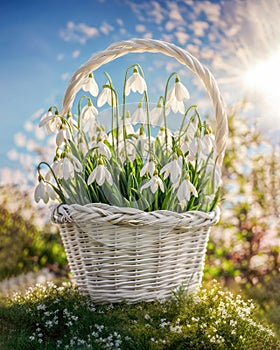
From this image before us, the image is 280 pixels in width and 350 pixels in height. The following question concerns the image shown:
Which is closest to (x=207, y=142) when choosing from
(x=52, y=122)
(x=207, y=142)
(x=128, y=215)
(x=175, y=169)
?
(x=207, y=142)

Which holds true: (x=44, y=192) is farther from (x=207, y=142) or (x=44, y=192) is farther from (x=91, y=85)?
(x=207, y=142)

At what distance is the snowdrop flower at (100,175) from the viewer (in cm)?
197

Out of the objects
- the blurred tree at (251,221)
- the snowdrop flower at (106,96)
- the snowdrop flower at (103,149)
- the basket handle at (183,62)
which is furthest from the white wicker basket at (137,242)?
the blurred tree at (251,221)

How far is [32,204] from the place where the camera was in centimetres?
406

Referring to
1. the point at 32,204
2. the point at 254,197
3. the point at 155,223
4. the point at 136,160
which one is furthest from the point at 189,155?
the point at 32,204

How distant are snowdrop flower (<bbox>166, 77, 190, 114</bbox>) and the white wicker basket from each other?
0.31ft

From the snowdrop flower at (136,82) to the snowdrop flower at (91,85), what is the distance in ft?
0.57

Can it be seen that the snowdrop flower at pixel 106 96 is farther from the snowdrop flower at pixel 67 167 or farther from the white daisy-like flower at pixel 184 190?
the white daisy-like flower at pixel 184 190

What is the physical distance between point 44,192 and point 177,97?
0.67 m

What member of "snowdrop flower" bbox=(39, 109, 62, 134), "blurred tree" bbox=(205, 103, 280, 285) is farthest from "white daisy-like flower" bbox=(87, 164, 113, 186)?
"blurred tree" bbox=(205, 103, 280, 285)

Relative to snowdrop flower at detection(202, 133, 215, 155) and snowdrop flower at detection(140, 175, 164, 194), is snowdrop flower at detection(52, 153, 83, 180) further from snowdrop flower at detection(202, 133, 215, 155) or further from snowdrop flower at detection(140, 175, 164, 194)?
snowdrop flower at detection(202, 133, 215, 155)

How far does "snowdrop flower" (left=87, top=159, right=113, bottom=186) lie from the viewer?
197 cm

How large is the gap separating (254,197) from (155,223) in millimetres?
2121

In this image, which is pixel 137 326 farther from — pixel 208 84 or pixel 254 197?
pixel 254 197
